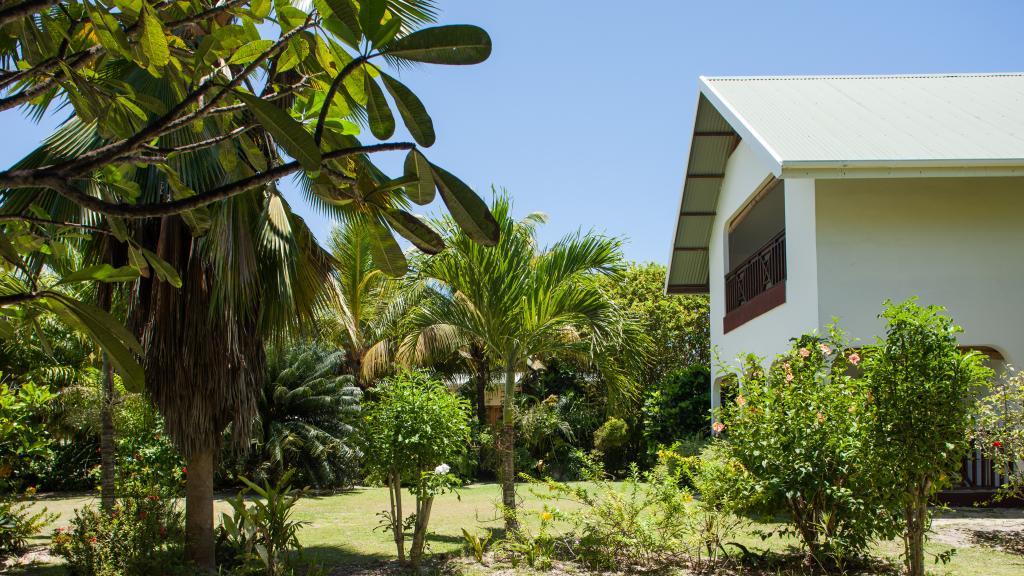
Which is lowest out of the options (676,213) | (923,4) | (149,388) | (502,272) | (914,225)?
(149,388)

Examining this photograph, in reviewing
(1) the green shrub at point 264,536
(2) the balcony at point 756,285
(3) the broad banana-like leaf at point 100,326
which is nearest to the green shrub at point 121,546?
(1) the green shrub at point 264,536

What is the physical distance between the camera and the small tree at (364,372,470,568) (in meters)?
7.93

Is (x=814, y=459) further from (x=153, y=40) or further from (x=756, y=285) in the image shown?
(x=756, y=285)

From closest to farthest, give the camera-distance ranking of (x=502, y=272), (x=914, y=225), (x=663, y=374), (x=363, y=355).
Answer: (x=502, y=272) < (x=914, y=225) < (x=363, y=355) < (x=663, y=374)

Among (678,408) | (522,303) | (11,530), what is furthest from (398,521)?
(678,408)

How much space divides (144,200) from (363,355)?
12.9m

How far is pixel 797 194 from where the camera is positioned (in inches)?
435

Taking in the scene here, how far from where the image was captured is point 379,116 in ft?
6.00

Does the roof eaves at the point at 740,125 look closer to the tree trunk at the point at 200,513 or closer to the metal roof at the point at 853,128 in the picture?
the metal roof at the point at 853,128

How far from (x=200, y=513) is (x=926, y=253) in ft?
31.6

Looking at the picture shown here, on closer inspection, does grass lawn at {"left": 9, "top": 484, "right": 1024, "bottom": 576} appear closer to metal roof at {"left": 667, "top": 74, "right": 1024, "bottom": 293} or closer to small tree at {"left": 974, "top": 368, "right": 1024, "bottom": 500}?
small tree at {"left": 974, "top": 368, "right": 1024, "bottom": 500}

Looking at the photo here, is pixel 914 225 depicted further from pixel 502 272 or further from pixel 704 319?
pixel 704 319

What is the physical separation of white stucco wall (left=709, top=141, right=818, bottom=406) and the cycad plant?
805 centimetres

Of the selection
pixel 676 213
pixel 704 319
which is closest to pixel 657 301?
pixel 704 319
